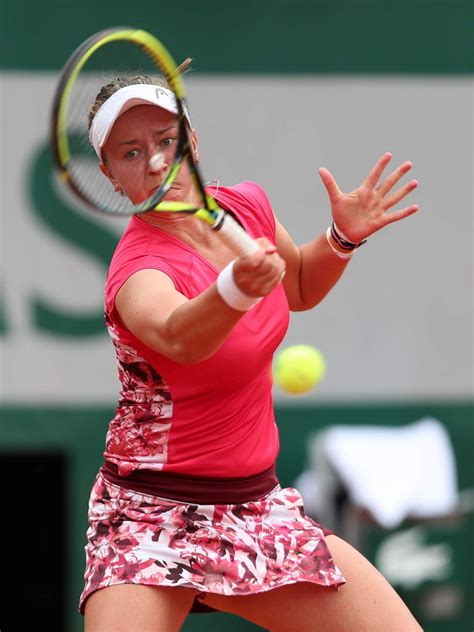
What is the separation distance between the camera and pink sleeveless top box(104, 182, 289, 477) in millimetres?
2697

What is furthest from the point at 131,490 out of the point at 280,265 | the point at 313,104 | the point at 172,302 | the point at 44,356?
the point at 313,104

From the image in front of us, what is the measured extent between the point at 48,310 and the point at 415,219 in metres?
1.60

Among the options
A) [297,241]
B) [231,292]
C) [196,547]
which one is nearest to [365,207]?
[231,292]

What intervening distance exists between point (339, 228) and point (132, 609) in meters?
1.07

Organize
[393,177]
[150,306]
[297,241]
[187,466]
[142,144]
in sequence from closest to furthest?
[150,306] < [142,144] < [187,466] < [393,177] < [297,241]

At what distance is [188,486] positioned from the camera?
9.12 feet

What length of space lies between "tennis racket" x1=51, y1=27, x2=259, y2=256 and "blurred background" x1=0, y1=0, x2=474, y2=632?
239cm

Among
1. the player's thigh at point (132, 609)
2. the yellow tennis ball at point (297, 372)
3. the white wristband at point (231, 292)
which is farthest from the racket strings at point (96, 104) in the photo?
the yellow tennis ball at point (297, 372)

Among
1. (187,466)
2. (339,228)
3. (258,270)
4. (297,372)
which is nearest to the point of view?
(258,270)

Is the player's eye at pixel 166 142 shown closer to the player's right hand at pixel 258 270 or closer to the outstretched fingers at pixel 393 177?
the player's right hand at pixel 258 270

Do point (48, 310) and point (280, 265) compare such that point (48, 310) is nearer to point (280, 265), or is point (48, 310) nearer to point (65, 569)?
point (65, 569)

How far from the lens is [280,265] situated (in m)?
2.40

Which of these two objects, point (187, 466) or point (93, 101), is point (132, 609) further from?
point (93, 101)

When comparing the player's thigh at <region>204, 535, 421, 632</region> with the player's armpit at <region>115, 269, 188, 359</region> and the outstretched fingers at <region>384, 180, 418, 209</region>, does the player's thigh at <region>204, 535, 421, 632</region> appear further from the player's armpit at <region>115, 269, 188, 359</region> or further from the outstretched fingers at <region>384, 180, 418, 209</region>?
the outstretched fingers at <region>384, 180, 418, 209</region>
